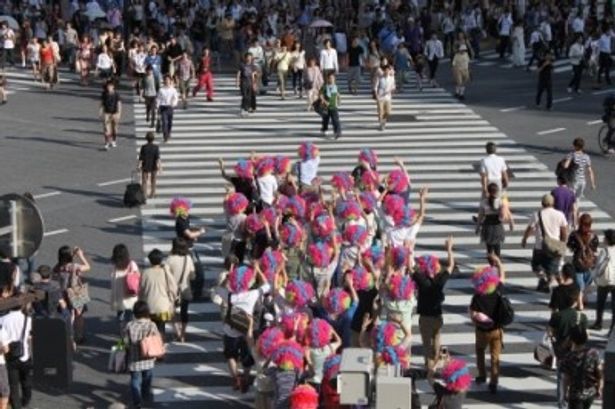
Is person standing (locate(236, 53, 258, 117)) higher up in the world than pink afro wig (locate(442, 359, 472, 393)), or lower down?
higher up

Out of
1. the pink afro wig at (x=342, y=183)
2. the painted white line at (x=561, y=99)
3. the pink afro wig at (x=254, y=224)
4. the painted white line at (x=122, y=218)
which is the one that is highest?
the pink afro wig at (x=342, y=183)

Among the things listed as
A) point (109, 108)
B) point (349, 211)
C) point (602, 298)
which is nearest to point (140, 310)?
point (349, 211)

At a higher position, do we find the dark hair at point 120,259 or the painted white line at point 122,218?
the dark hair at point 120,259

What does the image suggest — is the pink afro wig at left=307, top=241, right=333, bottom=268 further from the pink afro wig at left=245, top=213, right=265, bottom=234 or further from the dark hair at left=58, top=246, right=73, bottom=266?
the dark hair at left=58, top=246, right=73, bottom=266

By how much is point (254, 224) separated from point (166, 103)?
11806 mm

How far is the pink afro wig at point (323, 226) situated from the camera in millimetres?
19844

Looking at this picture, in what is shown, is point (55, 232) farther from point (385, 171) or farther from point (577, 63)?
point (577, 63)

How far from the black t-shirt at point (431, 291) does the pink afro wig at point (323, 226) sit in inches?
76.5

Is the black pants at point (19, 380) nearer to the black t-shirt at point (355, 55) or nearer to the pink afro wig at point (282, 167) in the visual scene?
the pink afro wig at point (282, 167)

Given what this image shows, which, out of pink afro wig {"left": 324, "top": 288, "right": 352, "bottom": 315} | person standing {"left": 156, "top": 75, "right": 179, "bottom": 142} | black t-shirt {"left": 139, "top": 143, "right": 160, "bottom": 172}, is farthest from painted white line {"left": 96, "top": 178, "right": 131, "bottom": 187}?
pink afro wig {"left": 324, "top": 288, "right": 352, "bottom": 315}

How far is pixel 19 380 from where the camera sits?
1773 cm

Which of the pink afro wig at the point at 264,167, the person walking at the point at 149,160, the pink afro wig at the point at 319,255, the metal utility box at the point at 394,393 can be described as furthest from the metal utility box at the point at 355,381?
the person walking at the point at 149,160

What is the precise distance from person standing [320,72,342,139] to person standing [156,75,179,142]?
119 inches

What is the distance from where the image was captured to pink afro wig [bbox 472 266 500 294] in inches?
693
